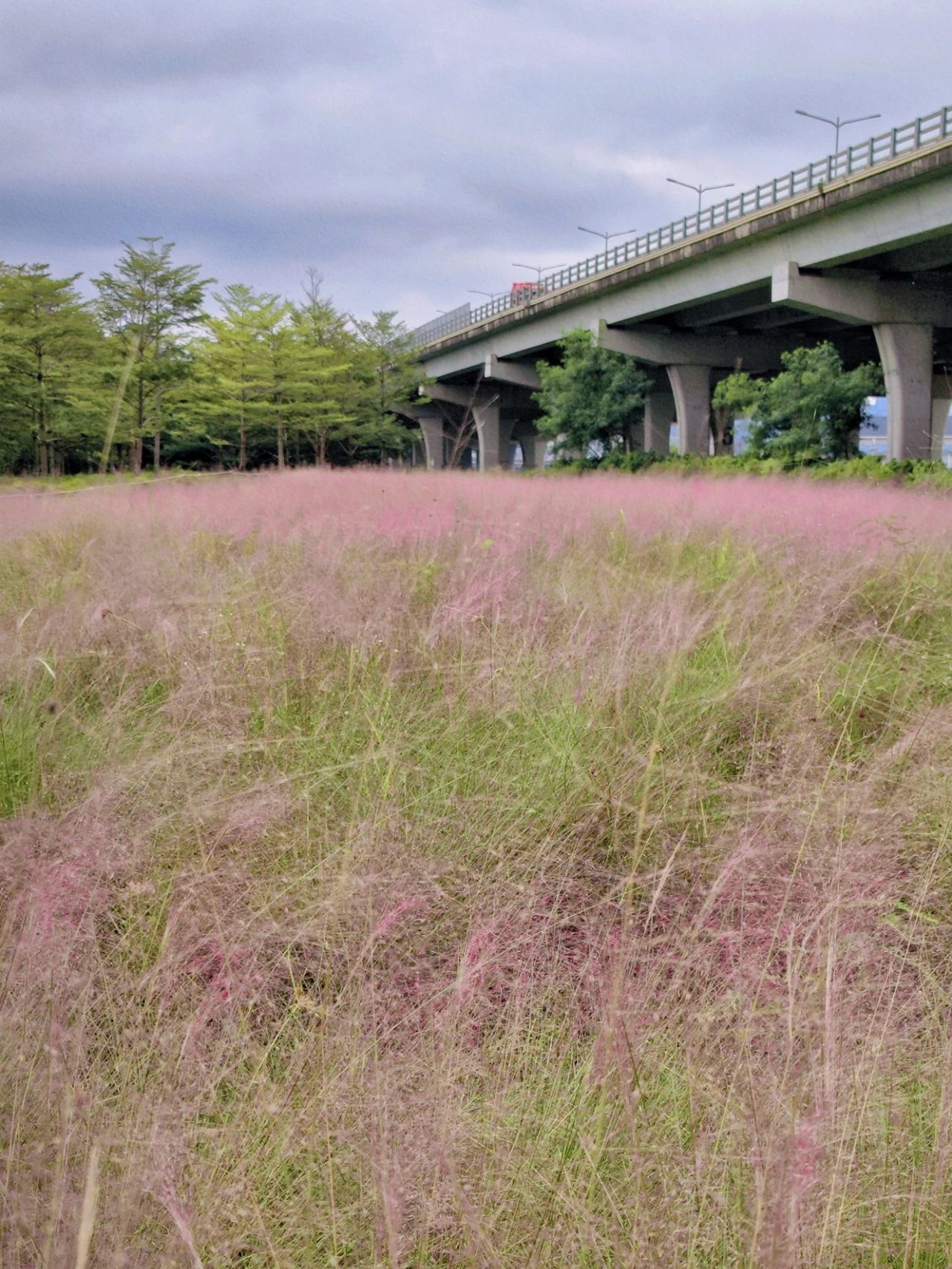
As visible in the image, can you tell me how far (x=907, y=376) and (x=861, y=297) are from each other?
240cm

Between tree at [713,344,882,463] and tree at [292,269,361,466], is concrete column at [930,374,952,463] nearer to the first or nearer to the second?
tree at [713,344,882,463]

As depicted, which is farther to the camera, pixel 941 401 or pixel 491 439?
pixel 491 439

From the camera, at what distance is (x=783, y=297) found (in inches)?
945

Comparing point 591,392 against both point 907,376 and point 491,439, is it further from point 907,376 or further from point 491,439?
point 491,439

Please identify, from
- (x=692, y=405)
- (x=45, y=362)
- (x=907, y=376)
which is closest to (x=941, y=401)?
(x=692, y=405)

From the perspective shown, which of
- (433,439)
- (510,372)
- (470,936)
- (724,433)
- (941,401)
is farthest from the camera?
(433,439)

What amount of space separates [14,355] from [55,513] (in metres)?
21.1

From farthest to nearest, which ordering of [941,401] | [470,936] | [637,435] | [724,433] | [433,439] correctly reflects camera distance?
[433,439] → [941,401] → [637,435] → [724,433] → [470,936]

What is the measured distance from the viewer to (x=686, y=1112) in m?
1.35

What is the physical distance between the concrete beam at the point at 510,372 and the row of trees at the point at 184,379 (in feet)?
13.8

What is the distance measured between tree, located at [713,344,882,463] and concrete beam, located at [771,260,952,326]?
130cm

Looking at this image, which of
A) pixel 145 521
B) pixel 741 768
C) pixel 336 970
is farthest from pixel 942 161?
pixel 336 970

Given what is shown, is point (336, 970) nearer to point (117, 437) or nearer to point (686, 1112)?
point (686, 1112)

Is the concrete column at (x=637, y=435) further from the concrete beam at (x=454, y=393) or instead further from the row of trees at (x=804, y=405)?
the concrete beam at (x=454, y=393)
